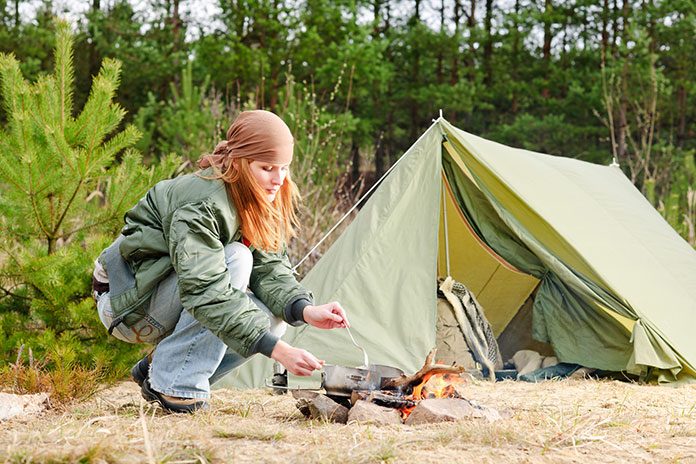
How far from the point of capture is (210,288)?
2422 mm

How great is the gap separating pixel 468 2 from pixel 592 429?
16.3 metres

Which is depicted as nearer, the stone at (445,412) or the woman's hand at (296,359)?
the woman's hand at (296,359)

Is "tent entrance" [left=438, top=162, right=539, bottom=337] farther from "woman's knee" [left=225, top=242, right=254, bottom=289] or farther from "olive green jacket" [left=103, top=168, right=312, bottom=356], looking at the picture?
"woman's knee" [left=225, top=242, right=254, bottom=289]

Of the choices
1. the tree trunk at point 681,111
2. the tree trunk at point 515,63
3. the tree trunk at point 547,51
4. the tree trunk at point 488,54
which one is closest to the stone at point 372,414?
the tree trunk at point 681,111

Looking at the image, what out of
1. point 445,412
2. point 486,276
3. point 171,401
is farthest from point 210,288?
point 486,276

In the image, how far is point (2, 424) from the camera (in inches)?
107

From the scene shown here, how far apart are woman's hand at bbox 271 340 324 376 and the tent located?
4.91 ft

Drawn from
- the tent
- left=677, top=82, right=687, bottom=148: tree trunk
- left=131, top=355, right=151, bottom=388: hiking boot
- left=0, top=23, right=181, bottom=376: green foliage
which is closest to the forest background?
left=677, top=82, right=687, bottom=148: tree trunk

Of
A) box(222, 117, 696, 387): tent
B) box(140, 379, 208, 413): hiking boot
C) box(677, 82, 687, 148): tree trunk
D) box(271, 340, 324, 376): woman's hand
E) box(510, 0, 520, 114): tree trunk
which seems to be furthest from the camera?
box(510, 0, 520, 114): tree trunk

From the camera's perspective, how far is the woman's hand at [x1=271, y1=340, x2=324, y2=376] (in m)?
2.28

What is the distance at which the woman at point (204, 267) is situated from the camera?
2438 millimetres

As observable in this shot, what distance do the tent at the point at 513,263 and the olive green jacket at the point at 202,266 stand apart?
110 centimetres

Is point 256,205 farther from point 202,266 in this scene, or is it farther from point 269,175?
point 202,266

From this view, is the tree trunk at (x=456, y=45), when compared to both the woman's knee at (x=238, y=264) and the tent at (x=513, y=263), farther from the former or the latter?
the woman's knee at (x=238, y=264)
